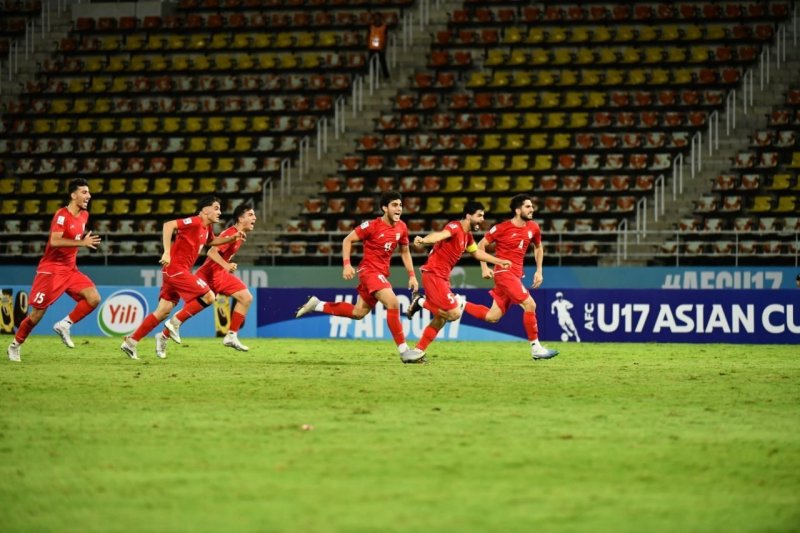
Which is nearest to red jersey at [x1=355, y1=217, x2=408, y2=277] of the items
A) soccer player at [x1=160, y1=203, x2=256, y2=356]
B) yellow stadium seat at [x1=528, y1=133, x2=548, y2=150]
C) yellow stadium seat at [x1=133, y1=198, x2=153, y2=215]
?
soccer player at [x1=160, y1=203, x2=256, y2=356]

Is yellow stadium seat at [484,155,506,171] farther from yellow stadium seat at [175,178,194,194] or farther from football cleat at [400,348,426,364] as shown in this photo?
football cleat at [400,348,426,364]

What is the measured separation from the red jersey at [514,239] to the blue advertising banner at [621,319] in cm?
600

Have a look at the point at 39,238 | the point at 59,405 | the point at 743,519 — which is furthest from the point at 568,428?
the point at 39,238

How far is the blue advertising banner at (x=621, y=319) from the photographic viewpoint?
25.8 metres

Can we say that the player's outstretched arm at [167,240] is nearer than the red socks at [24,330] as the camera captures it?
Yes

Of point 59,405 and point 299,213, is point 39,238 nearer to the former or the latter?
point 299,213

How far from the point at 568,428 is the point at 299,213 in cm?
2685

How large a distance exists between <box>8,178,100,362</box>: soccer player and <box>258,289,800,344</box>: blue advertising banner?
902cm

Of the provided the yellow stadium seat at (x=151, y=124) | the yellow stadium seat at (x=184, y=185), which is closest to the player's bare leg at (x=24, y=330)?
the yellow stadium seat at (x=184, y=185)

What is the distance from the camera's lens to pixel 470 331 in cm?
2722

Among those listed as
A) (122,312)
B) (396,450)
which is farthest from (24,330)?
(396,450)

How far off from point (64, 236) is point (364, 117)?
22.5 meters

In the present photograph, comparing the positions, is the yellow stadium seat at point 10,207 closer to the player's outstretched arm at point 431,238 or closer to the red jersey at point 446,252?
the red jersey at point 446,252

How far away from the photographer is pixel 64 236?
18469 millimetres
